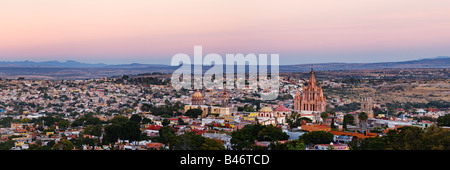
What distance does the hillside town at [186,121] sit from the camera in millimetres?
28641

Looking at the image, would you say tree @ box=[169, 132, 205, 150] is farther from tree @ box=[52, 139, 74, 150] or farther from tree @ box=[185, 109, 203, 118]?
tree @ box=[185, 109, 203, 118]

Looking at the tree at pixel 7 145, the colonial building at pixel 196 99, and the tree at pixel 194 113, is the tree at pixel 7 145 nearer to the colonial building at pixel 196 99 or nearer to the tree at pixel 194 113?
the tree at pixel 194 113

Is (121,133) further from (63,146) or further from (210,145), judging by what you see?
(210,145)

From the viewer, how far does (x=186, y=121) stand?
44250 millimetres

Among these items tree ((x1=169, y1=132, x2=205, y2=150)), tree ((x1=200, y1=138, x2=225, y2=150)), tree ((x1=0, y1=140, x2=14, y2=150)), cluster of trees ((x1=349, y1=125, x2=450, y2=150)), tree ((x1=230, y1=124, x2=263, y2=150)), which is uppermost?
cluster of trees ((x1=349, y1=125, x2=450, y2=150))

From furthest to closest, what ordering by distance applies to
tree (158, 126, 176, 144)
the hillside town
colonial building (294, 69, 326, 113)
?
colonial building (294, 69, 326, 113) < tree (158, 126, 176, 144) < the hillside town

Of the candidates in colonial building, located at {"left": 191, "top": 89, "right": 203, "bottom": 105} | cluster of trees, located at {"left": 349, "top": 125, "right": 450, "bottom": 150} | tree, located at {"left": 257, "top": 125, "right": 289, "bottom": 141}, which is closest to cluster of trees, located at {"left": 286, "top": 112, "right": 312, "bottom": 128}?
tree, located at {"left": 257, "top": 125, "right": 289, "bottom": 141}

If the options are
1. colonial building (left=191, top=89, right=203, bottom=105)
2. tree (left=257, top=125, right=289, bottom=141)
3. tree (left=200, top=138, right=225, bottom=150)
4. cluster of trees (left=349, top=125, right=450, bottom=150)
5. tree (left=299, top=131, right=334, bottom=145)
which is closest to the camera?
cluster of trees (left=349, top=125, right=450, bottom=150)

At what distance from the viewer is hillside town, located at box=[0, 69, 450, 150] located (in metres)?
28.6

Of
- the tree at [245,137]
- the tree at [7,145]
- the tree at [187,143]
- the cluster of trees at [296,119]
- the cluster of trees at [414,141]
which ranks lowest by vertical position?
the tree at [7,145]

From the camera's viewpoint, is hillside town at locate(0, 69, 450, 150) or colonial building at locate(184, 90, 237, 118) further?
colonial building at locate(184, 90, 237, 118)

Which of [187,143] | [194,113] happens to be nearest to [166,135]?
[187,143]

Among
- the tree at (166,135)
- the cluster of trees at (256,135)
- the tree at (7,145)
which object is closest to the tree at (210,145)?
the cluster of trees at (256,135)
